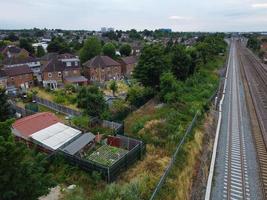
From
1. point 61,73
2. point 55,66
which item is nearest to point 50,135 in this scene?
point 61,73

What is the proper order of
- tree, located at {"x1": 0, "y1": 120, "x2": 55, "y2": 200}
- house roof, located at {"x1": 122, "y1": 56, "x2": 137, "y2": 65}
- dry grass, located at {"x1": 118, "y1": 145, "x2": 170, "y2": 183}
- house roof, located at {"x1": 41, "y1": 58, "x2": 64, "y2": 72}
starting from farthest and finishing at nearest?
house roof, located at {"x1": 122, "y1": 56, "x2": 137, "y2": 65} < house roof, located at {"x1": 41, "y1": 58, "x2": 64, "y2": 72} < dry grass, located at {"x1": 118, "y1": 145, "x2": 170, "y2": 183} < tree, located at {"x1": 0, "y1": 120, "x2": 55, "y2": 200}

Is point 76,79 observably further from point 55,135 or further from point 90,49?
point 55,135

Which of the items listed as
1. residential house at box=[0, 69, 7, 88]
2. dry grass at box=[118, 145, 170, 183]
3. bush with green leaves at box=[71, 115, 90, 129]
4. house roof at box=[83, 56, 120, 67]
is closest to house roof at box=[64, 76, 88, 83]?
house roof at box=[83, 56, 120, 67]

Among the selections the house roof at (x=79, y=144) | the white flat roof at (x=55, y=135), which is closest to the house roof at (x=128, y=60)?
the white flat roof at (x=55, y=135)

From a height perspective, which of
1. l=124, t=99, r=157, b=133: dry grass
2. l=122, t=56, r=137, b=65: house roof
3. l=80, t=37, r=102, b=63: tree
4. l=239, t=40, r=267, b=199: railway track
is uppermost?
l=80, t=37, r=102, b=63: tree

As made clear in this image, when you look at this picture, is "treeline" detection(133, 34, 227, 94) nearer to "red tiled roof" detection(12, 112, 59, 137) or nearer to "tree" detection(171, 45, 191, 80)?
"tree" detection(171, 45, 191, 80)

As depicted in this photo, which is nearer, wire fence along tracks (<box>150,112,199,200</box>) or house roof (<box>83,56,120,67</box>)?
wire fence along tracks (<box>150,112,199,200</box>)
